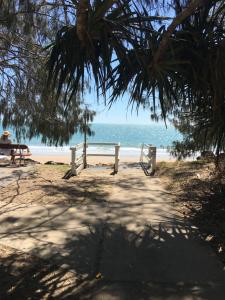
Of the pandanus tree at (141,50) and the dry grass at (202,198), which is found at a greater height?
the pandanus tree at (141,50)

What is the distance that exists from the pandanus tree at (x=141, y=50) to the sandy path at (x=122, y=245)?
1.88 m

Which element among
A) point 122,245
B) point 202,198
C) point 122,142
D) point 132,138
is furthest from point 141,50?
point 132,138

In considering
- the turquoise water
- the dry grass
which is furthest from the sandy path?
the turquoise water

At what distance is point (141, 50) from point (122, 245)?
8.59 feet

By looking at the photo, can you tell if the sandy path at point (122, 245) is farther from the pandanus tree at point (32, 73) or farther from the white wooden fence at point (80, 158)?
the white wooden fence at point (80, 158)

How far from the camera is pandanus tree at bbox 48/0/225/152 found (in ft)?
18.7

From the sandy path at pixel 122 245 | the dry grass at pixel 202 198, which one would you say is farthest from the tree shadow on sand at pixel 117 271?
the dry grass at pixel 202 198

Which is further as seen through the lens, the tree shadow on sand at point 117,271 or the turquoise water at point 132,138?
the turquoise water at point 132,138

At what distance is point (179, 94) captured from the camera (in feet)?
25.7

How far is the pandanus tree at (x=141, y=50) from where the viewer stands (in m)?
5.70

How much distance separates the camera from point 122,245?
581cm

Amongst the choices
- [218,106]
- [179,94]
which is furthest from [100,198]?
[218,106]

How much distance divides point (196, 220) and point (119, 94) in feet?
7.80

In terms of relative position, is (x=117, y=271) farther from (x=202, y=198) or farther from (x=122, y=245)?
(x=202, y=198)
